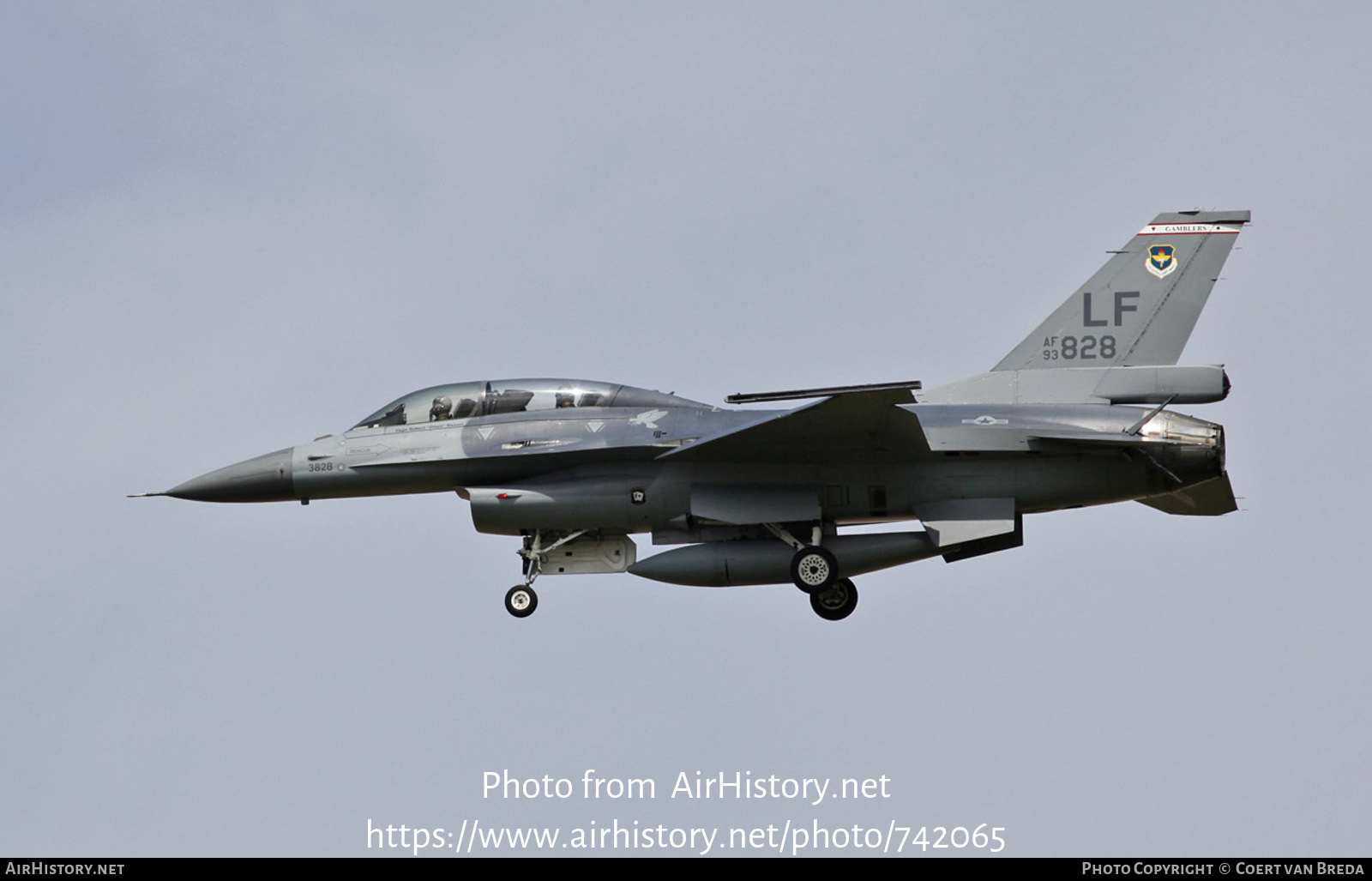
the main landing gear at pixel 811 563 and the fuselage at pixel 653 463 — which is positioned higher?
the fuselage at pixel 653 463

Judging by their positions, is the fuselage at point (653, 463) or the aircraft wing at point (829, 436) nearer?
the aircraft wing at point (829, 436)

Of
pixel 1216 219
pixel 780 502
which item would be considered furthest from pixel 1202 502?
pixel 780 502

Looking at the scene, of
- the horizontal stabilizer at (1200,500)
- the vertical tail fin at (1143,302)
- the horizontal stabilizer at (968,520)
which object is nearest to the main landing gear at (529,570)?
the horizontal stabilizer at (968,520)

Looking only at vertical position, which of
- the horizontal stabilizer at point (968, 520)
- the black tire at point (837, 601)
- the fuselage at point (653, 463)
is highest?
the fuselage at point (653, 463)

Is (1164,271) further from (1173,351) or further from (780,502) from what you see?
(780,502)

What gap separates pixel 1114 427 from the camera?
19.7m

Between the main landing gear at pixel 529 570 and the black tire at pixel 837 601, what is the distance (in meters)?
3.22

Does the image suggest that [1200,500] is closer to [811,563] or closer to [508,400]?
[811,563]

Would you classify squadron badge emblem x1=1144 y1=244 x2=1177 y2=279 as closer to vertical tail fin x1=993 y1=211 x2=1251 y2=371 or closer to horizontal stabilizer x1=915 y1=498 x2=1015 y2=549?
vertical tail fin x1=993 y1=211 x2=1251 y2=371

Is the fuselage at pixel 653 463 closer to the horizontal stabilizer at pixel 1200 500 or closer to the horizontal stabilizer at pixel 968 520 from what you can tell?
the horizontal stabilizer at pixel 968 520

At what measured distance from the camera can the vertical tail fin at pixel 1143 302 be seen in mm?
21109

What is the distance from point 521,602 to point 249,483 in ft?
12.7

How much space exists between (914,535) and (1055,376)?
2.74m

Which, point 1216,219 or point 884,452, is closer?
point 884,452
